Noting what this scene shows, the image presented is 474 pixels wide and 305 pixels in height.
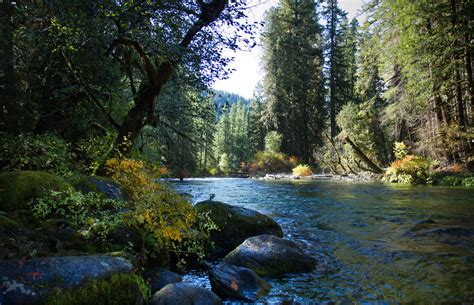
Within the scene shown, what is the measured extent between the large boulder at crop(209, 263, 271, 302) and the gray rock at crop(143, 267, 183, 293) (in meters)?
0.53

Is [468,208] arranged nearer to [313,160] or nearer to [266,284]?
[266,284]

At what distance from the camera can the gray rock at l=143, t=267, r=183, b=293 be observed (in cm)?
431

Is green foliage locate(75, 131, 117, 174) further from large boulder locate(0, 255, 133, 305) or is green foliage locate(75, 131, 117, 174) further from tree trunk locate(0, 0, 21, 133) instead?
large boulder locate(0, 255, 133, 305)

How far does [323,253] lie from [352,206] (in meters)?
6.04

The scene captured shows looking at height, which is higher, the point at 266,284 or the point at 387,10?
the point at 387,10

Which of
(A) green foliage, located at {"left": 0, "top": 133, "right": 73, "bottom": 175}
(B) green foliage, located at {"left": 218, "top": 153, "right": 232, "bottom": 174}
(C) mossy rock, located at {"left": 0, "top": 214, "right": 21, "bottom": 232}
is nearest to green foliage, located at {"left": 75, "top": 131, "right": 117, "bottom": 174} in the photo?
(A) green foliage, located at {"left": 0, "top": 133, "right": 73, "bottom": 175}

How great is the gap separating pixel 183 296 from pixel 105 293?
2.71ft

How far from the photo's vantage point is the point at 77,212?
4.71m

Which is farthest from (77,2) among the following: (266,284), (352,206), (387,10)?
(387,10)

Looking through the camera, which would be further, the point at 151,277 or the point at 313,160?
the point at 313,160

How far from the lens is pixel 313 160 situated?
43312 mm

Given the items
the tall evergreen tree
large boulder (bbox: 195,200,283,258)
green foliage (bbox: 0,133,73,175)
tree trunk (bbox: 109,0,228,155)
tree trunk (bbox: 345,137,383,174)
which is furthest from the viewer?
the tall evergreen tree

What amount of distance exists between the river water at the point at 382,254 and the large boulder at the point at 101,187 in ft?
7.13

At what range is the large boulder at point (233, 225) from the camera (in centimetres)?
708
